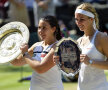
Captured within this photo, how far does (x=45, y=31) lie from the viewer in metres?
4.28

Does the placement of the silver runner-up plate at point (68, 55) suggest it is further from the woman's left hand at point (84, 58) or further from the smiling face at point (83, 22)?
the smiling face at point (83, 22)

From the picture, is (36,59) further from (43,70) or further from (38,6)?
(38,6)

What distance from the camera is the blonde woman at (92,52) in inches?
153

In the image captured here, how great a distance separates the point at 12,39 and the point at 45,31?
1.48ft

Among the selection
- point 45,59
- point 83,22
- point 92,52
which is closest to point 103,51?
point 92,52

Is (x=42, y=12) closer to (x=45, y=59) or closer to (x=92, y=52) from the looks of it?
(x=45, y=59)

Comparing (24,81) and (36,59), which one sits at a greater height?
(36,59)

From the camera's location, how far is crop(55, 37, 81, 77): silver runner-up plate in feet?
12.6

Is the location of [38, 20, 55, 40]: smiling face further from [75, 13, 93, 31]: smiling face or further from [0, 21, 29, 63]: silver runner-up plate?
[75, 13, 93, 31]: smiling face

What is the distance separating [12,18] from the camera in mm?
10766

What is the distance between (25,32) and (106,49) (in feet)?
3.19

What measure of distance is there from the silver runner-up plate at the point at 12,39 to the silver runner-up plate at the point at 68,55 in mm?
476

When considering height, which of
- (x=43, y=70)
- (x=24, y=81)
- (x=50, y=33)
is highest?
(x=50, y=33)

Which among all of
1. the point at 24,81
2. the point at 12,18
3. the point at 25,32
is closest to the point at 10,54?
the point at 25,32
